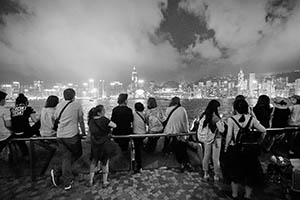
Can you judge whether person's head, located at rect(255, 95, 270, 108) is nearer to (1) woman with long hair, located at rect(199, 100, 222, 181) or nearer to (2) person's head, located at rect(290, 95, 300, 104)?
(2) person's head, located at rect(290, 95, 300, 104)

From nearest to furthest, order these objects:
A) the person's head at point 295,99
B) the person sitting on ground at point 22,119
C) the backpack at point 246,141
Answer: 1. the backpack at point 246,141
2. the person sitting on ground at point 22,119
3. the person's head at point 295,99

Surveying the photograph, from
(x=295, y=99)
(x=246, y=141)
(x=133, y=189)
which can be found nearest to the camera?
(x=246, y=141)

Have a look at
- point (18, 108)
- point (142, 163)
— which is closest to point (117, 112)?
point (142, 163)

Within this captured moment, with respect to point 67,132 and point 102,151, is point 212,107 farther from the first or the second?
point 67,132

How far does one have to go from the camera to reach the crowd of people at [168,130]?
8.62ft

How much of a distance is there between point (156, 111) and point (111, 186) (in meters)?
1.98

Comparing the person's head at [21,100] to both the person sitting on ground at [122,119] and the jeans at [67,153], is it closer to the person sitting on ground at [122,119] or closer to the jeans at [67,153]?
the jeans at [67,153]

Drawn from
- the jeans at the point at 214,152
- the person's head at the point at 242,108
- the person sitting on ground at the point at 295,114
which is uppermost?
the person's head at the point at 242,108

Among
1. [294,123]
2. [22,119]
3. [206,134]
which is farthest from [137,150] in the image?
[294,123]

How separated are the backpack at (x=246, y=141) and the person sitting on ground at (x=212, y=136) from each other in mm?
594

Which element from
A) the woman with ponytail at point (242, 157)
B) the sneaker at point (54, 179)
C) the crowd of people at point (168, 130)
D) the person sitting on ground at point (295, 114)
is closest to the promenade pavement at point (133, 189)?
the sneaker at point (54, 179)

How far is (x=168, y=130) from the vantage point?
3744mm

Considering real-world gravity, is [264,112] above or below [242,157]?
above

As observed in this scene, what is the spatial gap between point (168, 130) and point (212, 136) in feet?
3.20
